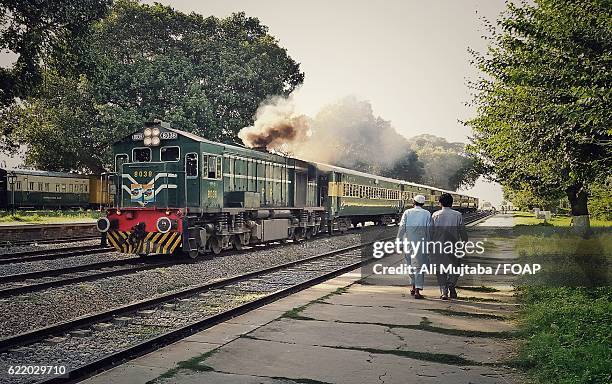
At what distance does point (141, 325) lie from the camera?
8.18 m

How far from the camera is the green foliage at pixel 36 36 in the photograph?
23000mm

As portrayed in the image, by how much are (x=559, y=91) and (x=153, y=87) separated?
1312 inches

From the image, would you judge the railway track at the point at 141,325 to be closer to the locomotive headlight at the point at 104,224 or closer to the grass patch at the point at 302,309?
the grass patch at the point at 302,309

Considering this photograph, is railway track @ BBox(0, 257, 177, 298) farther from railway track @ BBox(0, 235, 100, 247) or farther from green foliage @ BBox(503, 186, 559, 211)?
green foliage @ BBox(503, 186, 559, 211)

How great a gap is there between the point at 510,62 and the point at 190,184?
9.73 metres

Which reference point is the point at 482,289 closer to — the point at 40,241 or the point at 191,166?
the point at 191,166

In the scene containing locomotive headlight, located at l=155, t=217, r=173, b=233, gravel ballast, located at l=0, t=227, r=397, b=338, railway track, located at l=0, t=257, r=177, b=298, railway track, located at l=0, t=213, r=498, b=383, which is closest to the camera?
railway track, located at l=0, t=213, r=498, b=383

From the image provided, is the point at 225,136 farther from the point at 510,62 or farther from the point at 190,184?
the point at 510,62

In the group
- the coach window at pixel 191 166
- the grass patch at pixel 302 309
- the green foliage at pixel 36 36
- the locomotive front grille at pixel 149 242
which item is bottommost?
the grass patch at pixel 302 309

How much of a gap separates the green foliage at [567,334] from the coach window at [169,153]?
10584mm

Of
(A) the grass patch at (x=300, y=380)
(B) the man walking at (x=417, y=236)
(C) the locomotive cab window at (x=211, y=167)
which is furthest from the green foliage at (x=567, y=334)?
(C) the locomotive cab window at (x=211, y=167)

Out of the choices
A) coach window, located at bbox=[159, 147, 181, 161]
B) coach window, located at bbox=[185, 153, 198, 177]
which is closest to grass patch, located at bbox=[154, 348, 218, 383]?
coach window, located at bbox=[185, 153, 198, 177]

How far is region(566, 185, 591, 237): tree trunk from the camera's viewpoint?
70.5 ft

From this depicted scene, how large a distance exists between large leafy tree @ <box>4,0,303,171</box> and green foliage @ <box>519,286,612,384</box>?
105ft
